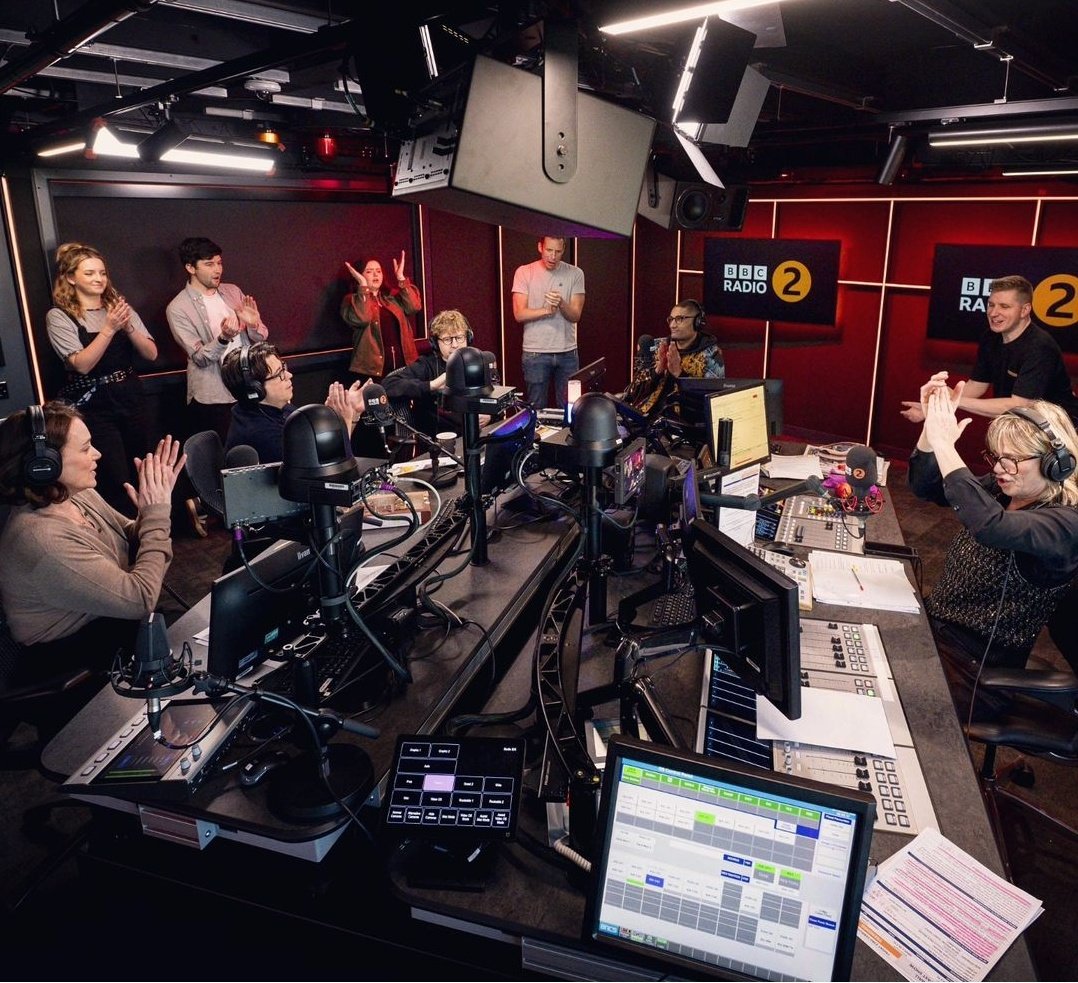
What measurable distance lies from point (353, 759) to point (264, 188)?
5.49 metres

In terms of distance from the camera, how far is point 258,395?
10.3 feet

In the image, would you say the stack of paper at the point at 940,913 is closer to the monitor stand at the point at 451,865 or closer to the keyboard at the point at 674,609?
the monitor stand at the point at 451,865

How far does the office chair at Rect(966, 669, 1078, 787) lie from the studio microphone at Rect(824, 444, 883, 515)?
0.98 meters

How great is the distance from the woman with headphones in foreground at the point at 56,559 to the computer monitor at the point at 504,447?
112 centimetres

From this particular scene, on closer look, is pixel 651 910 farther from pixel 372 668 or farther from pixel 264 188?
pixel 264 188

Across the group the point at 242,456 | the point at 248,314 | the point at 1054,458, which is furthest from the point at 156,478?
the point at 248,314

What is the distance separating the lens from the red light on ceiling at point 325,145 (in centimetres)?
557

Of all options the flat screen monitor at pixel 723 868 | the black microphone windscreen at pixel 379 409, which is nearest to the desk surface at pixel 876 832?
the flat screen monitor at pixel 723 868

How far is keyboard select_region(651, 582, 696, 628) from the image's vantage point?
93.3 inches

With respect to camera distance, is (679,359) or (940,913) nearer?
(940,913)

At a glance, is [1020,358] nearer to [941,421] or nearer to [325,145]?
[941,421]

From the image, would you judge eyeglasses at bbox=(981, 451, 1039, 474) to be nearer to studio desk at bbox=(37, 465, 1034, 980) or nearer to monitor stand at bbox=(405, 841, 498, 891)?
studio desk at bbox=(37, 465, 1034, 980)

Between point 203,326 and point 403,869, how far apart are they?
15.0 ft

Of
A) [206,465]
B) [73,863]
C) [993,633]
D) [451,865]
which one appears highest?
[206,465]
